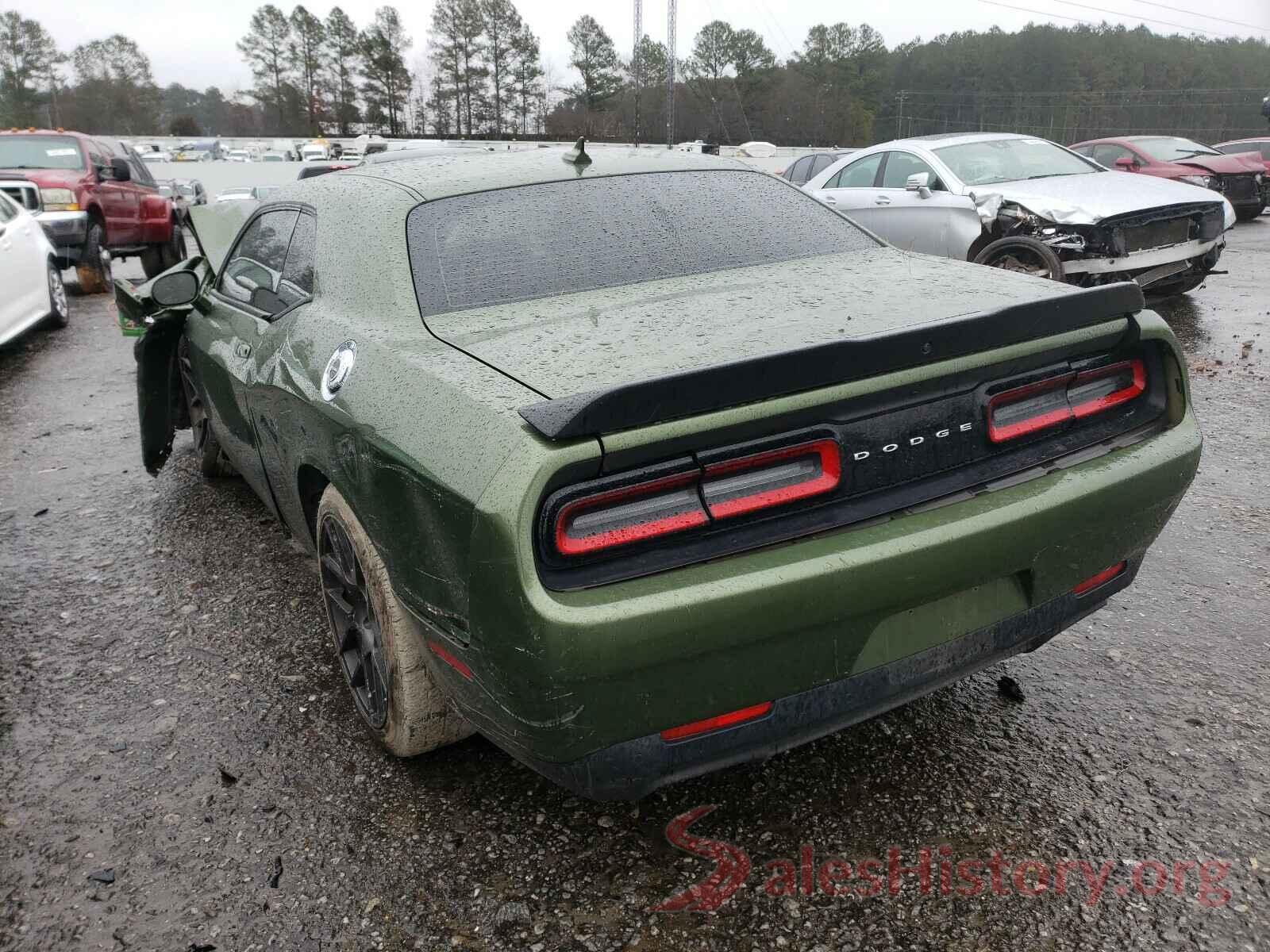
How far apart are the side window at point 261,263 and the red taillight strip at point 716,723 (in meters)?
1.94

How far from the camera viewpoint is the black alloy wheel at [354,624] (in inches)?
101

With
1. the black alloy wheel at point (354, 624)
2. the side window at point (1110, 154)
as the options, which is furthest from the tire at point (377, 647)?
the side window at point (1110, 154)

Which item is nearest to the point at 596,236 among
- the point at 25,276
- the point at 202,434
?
the point at 202,434

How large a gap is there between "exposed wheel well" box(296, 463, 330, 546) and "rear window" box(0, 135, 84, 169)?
12.2 meters

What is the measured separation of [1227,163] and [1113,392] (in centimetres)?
1655

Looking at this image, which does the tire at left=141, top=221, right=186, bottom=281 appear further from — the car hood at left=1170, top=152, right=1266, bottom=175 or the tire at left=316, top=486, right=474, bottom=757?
the car hood at left=1170, top=152, right=1266, bottom=175

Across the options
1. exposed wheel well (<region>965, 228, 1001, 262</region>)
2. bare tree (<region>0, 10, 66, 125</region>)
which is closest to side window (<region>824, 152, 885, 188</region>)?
exposed wheel well (<region>965, 228, 1001, 262</region>)

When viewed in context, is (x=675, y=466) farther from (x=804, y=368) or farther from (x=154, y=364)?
(x=154, y=364)

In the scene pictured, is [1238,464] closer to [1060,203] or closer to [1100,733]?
[1100,733]

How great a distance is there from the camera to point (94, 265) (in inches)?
497

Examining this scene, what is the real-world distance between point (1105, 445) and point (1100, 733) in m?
0.83

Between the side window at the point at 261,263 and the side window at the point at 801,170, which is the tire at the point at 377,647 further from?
the side window at the point at 801,170

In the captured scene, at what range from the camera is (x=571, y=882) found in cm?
220

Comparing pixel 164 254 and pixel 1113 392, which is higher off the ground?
pixel 1113 392
